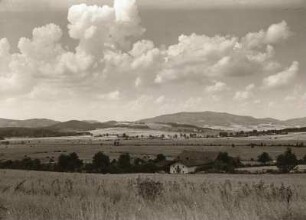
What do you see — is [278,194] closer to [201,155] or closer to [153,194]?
[153,194]

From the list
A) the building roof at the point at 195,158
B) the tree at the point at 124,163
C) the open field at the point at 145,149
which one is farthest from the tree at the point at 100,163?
the open field at the point at 145,149

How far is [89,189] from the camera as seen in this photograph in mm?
13586

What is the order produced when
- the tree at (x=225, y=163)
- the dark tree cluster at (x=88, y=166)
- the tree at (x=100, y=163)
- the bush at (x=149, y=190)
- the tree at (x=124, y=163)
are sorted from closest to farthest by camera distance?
the bush at (x=149, y=190) < the tree at (x=225, y=163) < the dark tree cluster at (x=88, y=166) < the tree at (x=100, y=163) < the tree at (x=124, y=163)

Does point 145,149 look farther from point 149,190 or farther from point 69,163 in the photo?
point 149,190

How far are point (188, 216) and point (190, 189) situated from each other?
3926 mm

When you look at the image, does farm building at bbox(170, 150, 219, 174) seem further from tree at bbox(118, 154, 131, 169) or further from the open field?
the open field

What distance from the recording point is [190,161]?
9356cm

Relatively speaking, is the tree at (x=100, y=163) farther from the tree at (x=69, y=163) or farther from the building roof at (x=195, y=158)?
the building roof at (x=195, y=158)

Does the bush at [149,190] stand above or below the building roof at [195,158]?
above

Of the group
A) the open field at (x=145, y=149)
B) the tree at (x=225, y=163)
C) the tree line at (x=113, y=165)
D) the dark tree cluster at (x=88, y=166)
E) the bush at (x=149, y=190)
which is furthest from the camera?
the open field at (x=145, y=149)

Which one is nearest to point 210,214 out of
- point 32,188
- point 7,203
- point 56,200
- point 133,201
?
point 133,201

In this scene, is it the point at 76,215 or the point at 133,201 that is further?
the point at 133,201

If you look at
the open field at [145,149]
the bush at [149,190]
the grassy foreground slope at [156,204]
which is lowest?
the open field at [145,149]

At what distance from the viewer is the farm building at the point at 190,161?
83938 millimetres
